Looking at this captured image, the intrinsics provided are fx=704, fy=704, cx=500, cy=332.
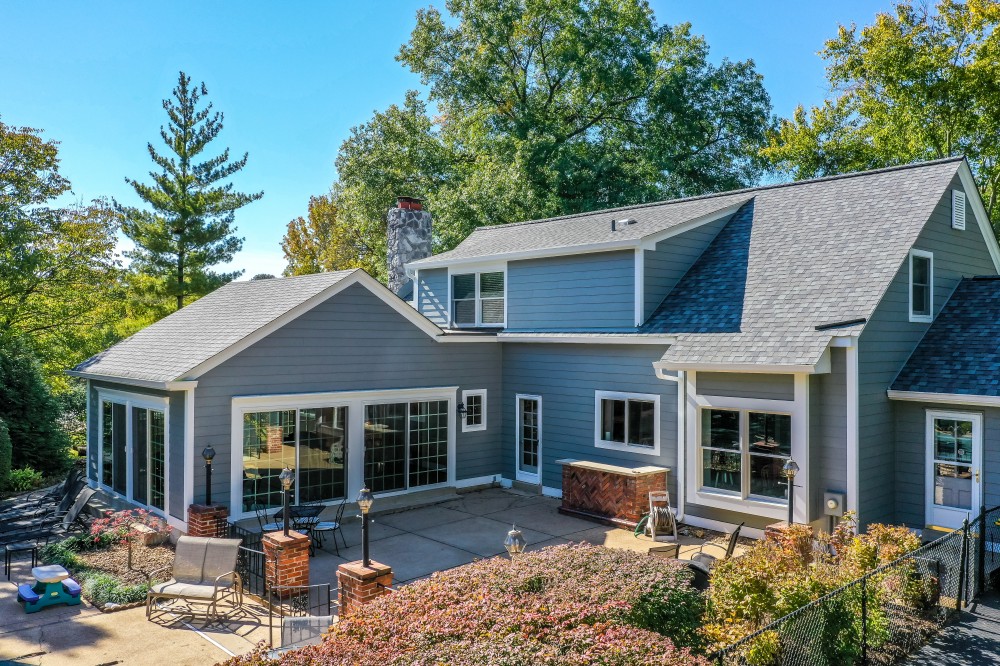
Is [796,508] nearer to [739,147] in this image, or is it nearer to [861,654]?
[861,654]

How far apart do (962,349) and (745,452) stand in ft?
12.8

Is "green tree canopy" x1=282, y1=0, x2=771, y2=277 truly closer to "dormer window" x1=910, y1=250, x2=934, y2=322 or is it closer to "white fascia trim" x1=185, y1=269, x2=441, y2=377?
"white fascia trim" x1=185, y1=269, x2=441, y2=377

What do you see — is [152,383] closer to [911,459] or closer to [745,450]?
[745,450]

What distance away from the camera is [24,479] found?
55.0 feet

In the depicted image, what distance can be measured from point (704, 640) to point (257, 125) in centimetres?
2475

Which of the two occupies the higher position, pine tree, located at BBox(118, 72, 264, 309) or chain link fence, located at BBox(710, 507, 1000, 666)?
pine tree, located at BBox(118, 72, 264, 309)

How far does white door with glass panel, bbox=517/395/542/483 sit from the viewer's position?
1473 centimetres

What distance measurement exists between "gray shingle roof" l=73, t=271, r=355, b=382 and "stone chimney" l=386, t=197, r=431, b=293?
7014 millimetres

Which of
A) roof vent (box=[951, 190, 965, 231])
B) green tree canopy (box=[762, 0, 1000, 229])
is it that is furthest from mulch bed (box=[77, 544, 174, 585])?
green tree canopy (box=[762, 0, 1000, 229])

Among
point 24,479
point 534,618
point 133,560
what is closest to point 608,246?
point 534,618

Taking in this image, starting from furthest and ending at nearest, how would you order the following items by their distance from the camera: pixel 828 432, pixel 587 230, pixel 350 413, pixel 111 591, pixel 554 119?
1. pixel 554 119
2. pixel 587 230
3. pixel 350 413
4. pixel 828 432
5. pixel 111 591

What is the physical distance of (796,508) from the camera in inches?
411

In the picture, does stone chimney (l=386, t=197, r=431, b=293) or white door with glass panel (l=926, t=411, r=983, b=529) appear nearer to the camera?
white door with glass panel (l=926, t=411, r=983, b=529)

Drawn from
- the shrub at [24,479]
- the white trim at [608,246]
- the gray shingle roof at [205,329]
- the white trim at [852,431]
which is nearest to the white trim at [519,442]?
the white trim at [608,246]
